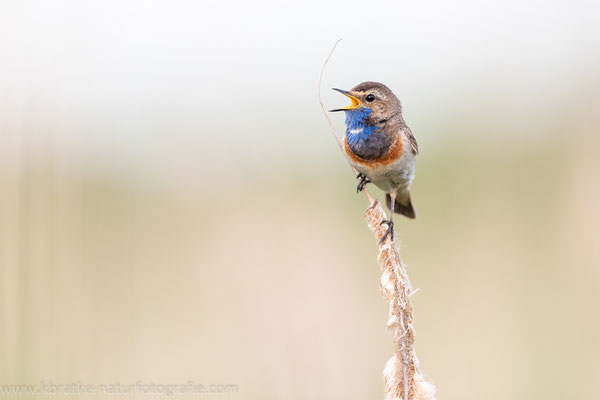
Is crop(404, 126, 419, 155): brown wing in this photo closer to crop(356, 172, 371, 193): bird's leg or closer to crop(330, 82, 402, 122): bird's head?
crop(330, 82, 402, 122): bird's head

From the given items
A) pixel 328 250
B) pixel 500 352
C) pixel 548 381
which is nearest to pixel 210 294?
pixel 328 250

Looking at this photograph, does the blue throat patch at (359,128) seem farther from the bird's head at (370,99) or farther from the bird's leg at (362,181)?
the bird's leg at (362,181)

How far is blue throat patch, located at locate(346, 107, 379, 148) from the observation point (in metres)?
4.00

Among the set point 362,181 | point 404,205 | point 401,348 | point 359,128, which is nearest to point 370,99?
point 359,128

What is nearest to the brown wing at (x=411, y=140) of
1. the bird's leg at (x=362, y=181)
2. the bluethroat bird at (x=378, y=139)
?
the bluethroat bird at (x=378, y=139)

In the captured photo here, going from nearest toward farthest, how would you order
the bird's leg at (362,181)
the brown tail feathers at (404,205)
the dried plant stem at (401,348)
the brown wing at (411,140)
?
1. the dried plant stem at (401,348)
2. the brown wing at (411,140)
3. the bird's leg at (362,181)
4. the brown tail feathers at (404,205)

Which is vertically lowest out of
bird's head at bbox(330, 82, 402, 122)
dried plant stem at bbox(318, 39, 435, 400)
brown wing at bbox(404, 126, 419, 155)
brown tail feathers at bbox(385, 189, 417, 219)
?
brown tail feathers at bbox(385, 189, 417, 219)

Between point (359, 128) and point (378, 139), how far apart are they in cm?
14

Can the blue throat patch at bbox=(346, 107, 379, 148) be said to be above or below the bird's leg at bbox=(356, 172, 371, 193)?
above

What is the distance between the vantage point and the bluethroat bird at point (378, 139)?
3938mm

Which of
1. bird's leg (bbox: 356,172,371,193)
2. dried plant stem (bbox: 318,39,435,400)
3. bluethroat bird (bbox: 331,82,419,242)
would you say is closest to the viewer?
dried plant stem (bbox: 318,39,435,400)

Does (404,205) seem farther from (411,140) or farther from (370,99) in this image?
(370,99)

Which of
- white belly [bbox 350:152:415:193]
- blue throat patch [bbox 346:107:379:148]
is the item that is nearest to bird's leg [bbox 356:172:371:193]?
white belly [bbox 350:152:415:193]

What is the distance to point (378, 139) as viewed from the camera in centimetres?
398
